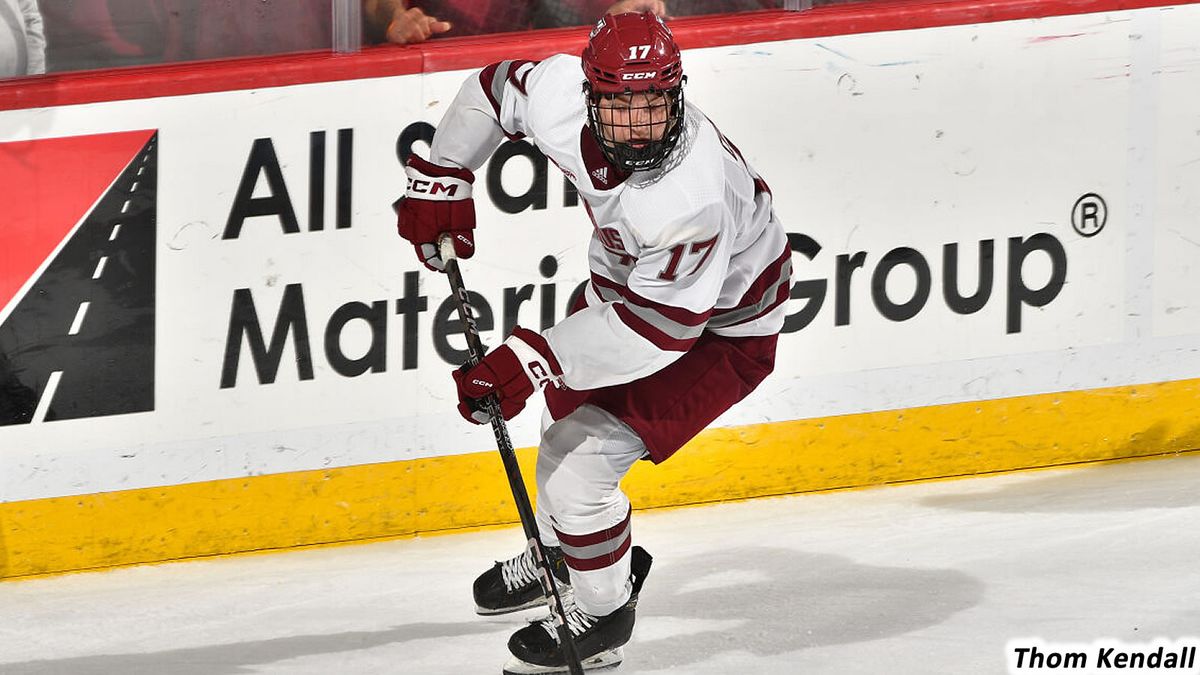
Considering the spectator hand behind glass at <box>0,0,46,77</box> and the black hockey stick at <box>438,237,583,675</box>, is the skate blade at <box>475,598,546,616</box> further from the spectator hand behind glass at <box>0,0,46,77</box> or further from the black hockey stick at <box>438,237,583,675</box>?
the spectator hand behind glass at <box>0,0,46,77</box>

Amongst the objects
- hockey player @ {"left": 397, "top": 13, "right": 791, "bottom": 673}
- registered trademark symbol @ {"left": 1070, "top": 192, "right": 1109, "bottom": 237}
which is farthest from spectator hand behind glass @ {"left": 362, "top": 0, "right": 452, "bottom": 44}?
registered trademark symbol @ {"left": 1070, "top": 192, "right": 1109, "bottom": 237}

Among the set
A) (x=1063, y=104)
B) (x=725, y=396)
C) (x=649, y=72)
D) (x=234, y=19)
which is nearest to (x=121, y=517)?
(x=234, y=19)

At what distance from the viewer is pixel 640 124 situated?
8.67 feet

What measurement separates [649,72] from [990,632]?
136 centimetres

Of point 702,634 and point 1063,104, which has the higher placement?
point 1063,104

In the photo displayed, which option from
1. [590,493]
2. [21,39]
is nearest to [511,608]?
[590,493]

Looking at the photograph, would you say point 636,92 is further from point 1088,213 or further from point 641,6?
point 1088,213

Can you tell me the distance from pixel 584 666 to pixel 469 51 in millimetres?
1407

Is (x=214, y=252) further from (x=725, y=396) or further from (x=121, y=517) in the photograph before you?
(x=725, y=396)

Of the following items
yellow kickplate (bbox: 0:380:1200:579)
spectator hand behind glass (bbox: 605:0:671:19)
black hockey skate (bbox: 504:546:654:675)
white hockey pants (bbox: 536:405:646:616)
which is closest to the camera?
white hockey pants (bbox: 536:405:646:616)

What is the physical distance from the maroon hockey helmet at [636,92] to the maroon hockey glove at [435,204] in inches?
22.1

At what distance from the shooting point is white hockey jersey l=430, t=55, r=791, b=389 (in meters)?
2.69

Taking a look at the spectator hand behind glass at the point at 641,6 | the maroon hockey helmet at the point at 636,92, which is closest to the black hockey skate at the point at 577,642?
the maroon hockey helmet at the point at 636,92

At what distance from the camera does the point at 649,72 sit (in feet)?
8.63
